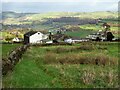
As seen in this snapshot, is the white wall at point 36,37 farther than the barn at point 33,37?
Yes

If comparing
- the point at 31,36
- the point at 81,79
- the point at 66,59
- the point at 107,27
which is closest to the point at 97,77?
the point at 81,79

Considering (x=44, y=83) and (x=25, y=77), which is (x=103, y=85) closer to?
(x=44, y=83)

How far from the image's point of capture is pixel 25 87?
1616 centimetres

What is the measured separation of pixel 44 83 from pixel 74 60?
39.7 feet

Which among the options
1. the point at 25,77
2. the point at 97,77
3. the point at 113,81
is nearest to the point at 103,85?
the point at 113,81

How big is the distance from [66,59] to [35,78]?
10998 mm

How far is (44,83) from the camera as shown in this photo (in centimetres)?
1756

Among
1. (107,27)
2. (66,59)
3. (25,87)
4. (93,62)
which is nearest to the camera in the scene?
(25,87)

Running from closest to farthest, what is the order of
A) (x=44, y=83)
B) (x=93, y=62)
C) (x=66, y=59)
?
(x=44, y=83) < (x=93, y=62) < (x=66, y=59)

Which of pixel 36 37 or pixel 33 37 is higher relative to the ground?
pixel 33 37

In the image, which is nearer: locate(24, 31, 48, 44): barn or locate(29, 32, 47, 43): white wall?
locate(24, 31, 48, 44): barn

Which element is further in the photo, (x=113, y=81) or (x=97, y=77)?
(x=97, y=77)

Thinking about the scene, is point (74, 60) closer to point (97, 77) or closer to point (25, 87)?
point (97, 77)

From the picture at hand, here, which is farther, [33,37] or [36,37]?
[36,37]
